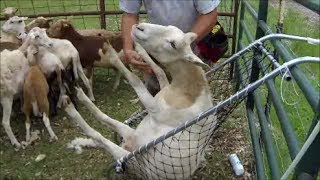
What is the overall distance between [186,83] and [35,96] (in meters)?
1.94

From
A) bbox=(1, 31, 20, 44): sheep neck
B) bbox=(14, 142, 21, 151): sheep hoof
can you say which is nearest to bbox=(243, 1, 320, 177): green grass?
bbox=(14, 142, 21, 151): sheep hoof

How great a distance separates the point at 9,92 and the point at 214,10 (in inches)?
83.7

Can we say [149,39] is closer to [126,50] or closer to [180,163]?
[126,50]

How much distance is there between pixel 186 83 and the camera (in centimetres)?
289

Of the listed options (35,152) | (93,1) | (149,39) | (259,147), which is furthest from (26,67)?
(93,1)

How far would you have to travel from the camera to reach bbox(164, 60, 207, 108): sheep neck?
2859mm

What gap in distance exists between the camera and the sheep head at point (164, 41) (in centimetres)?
279

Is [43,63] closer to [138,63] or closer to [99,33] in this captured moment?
[99,33]

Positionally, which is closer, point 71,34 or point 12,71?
point 12,71

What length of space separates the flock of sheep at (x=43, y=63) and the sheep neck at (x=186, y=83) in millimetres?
1806

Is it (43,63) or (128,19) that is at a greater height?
(128,19)

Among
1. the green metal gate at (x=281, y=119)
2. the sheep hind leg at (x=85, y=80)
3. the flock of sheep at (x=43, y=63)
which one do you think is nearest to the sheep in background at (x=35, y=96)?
the flock of sheep at (x=43, y=63)

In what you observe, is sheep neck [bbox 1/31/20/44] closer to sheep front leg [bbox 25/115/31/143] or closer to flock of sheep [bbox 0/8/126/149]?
flock of sheep [bbox 0/8/126/149]

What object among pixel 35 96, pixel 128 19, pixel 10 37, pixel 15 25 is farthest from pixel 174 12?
pixel 10 37
